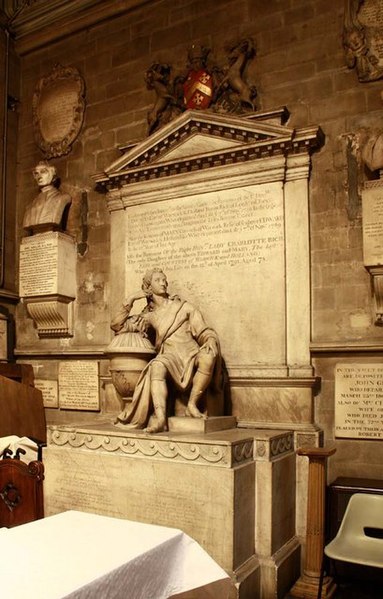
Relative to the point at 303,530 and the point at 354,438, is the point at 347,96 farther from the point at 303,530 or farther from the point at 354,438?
the point at 303,530

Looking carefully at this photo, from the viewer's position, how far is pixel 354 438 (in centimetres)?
467

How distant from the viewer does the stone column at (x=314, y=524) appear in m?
3.83

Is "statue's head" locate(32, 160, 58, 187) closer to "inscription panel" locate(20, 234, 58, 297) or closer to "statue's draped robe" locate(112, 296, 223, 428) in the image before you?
"inscription panel" locate(20, 234, 58, 297)

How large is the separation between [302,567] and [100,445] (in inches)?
72.0

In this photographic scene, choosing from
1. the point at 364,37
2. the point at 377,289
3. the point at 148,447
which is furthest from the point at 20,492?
the point at 364,37

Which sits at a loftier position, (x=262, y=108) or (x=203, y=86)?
(x=203, y=86)

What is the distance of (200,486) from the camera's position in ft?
12.2

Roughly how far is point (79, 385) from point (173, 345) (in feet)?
6.55

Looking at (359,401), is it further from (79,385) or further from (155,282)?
(79,385)

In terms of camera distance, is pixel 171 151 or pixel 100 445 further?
pixel 171 151

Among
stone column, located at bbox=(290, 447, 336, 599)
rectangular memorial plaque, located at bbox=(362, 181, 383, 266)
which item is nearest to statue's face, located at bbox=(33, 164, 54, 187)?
rectangular memorial plaque, located at bbox=(362, 181, 383, 266)

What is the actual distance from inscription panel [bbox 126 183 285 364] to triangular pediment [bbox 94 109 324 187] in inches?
13.3

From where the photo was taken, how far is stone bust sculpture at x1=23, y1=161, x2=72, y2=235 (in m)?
6.42

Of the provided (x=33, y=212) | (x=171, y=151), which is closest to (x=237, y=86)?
(x=171, y=151)
